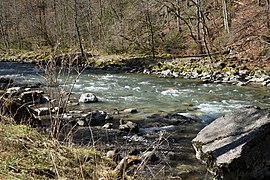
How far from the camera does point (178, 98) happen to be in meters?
14.4

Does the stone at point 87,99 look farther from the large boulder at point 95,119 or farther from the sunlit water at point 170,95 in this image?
the large boulder at point 95,119

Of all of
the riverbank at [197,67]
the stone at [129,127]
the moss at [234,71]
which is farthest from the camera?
the moss at [234,71]

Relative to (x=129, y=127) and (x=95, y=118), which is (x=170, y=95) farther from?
(x=129, y=127)

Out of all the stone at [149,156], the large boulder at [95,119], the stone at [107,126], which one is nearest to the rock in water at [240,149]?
the stone at [149,156]

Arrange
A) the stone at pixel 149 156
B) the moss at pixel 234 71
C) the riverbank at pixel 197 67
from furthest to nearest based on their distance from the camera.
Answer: the moss at pixel 234 71, the riverbank at pixel 197 67, the stone at pixel 149 156

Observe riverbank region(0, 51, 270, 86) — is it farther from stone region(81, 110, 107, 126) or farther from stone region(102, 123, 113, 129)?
stone region(102, 123, 113, 129)

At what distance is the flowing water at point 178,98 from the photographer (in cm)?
910

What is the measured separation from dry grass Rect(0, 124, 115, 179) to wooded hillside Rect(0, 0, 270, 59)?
12.4 meters

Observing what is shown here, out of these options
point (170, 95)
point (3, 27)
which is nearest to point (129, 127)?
point (170, 95)

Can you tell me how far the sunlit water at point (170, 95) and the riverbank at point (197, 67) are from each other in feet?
3.67

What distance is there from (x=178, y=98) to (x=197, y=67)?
22.9 ft

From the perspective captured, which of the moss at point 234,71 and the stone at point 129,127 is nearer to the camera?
the stone at point 129,127

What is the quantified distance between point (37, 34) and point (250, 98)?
31.9 m

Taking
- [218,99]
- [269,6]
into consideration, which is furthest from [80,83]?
[269,6]
